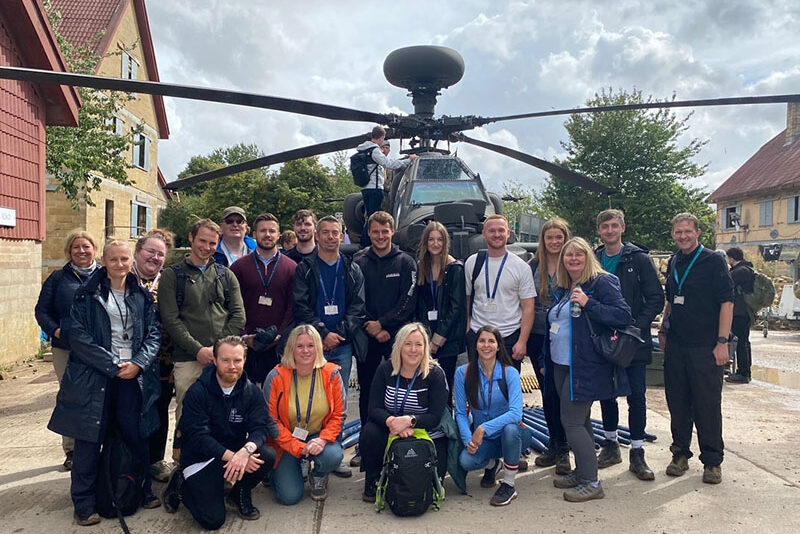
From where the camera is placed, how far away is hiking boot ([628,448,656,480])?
4.34 meters

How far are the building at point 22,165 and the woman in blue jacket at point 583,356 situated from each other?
28.4ft

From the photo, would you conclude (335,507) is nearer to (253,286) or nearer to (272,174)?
Answer: (253,286)

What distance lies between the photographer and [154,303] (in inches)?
162

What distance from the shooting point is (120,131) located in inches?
834

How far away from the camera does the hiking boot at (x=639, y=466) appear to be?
171 inches

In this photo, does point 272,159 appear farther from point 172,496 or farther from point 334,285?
point 172,496

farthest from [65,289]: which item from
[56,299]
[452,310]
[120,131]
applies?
[120,131]

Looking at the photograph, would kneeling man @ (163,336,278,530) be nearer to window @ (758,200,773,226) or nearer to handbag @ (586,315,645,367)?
handbag @ (586,315,645,367)

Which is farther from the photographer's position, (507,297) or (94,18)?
(94,18)

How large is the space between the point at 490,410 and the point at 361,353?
3.55ft

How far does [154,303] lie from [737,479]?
Result: 427cm

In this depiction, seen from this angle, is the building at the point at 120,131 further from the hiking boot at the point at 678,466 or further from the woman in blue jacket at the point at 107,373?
the hiking boot at the point at 678,466

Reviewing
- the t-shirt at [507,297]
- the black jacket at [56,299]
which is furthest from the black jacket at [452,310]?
the black jacket at [56,299]

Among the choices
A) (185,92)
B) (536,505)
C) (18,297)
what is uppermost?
(185,92)
